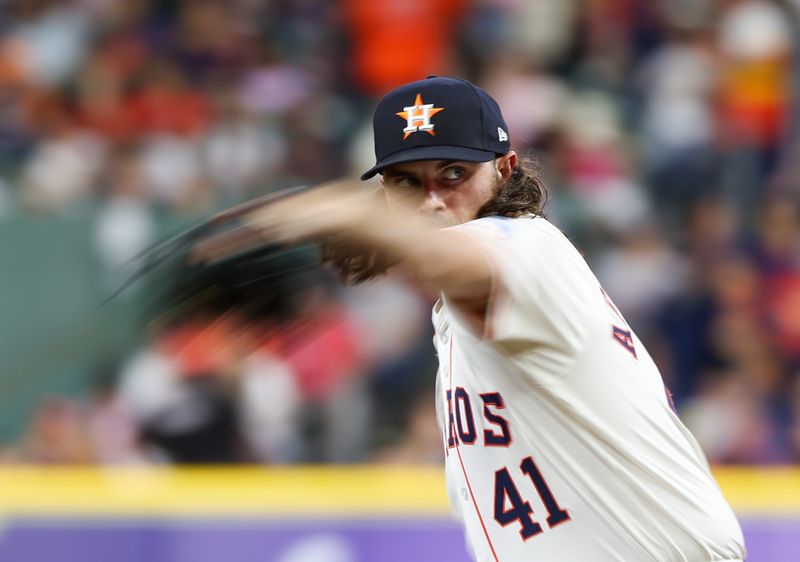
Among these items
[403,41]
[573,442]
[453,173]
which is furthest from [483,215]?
[403,41]

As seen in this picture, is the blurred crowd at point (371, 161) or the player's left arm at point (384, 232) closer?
the player's left arm at point (384, 232)

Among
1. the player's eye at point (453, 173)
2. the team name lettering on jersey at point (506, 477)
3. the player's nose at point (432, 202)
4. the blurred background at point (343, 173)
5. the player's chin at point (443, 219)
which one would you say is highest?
the blurred background at point (343, 173)

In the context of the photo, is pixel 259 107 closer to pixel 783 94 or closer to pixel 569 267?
pixel 783 94

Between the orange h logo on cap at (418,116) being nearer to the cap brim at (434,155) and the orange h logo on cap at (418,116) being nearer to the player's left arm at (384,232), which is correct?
the cap brim at (434,155)

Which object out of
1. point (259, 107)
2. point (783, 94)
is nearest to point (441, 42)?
point (259, 107)

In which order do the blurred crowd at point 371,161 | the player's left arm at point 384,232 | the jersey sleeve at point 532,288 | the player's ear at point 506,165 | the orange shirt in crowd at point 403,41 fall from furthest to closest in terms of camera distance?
the orange shirt in crowd at point 403,41 < the blurred crowd at point 371,161 < the player's ear at point 506,165 < the jersey sleeve at point 532,288 < the player's left arm at point 384,232

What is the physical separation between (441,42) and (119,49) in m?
2.36

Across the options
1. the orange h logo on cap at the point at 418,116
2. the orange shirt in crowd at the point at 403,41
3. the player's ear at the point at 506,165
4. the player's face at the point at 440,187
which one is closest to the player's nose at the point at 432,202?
the player's face at the point at 440,187

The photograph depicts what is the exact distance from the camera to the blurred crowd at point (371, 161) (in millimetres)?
7738

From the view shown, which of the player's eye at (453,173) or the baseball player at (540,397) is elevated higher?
the player's eye at (453,173)

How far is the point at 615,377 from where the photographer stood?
122 inches

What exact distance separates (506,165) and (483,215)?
0.22 metres

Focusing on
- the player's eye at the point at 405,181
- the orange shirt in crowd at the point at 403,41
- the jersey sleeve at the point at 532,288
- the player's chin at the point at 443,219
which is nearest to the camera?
the jersey sleeve at the point at 532,288

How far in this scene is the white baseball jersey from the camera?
9.68ft
